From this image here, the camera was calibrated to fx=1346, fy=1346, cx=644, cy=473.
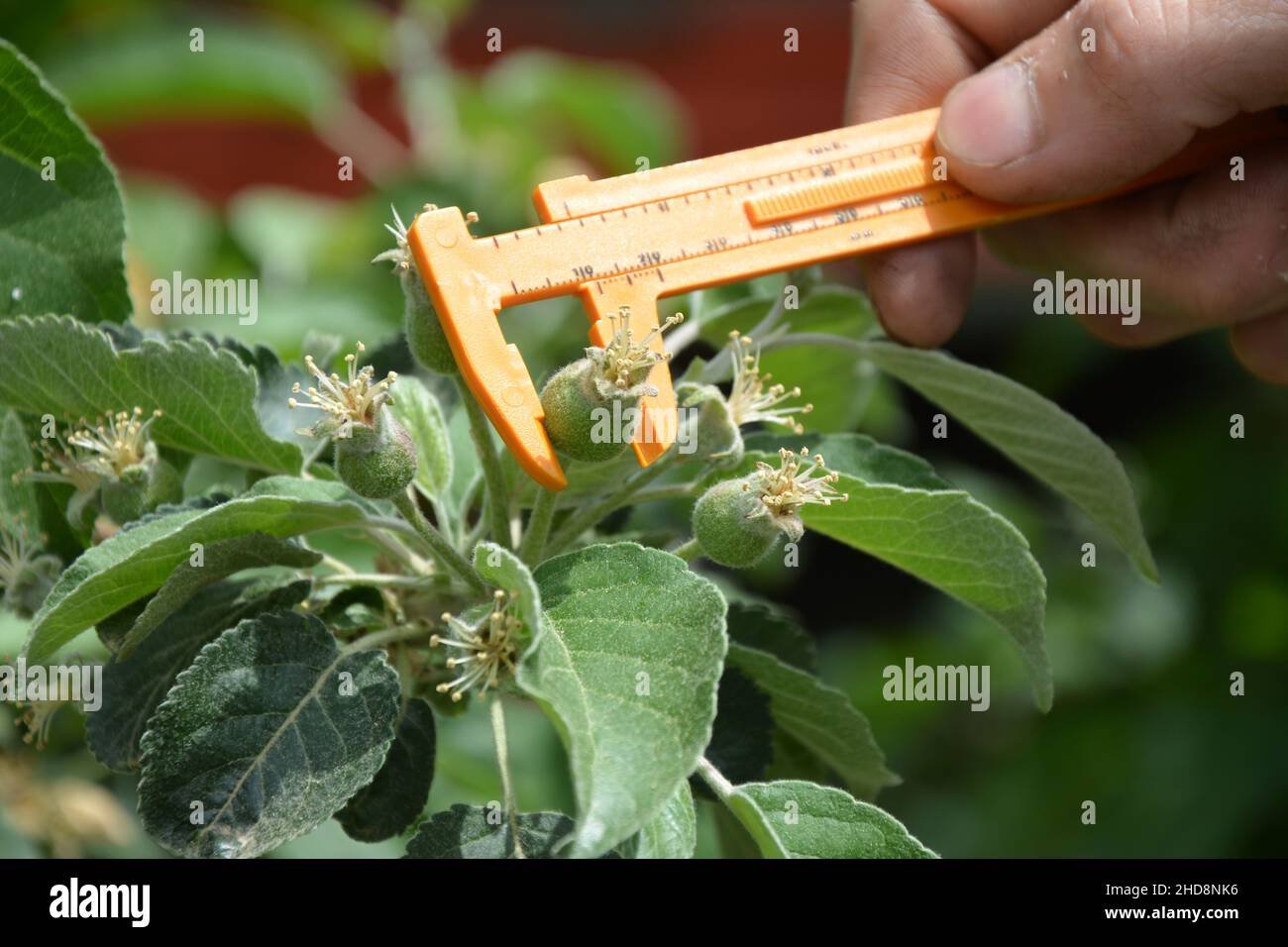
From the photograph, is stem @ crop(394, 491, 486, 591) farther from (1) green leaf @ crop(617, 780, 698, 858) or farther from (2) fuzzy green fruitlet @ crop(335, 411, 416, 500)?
(1) green leaf @ crop(617, 780, 698, 858)

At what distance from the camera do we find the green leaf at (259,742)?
106cm

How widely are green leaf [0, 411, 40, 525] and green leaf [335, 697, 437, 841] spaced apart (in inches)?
16.5

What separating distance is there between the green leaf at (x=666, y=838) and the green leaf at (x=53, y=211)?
2.58 ft

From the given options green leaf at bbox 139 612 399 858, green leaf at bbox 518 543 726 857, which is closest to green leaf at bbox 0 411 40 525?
green leaf at bbox 139 612 399 858

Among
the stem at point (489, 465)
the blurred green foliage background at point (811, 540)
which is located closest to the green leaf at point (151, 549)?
the stem at point (489, 465)

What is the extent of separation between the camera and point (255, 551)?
44.3 inches

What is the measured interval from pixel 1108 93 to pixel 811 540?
3.20m

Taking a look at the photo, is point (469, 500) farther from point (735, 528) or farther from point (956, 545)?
point (956, 545)

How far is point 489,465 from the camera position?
122 cm

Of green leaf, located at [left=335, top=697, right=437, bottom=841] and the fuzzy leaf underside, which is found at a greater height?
the fuzzy leaf underside

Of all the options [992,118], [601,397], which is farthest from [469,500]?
[992,118]

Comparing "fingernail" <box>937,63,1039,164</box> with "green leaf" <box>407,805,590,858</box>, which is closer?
"green leaf" <box>407,805,590,858</box>

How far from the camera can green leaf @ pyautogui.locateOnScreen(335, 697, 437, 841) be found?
1.18 m
